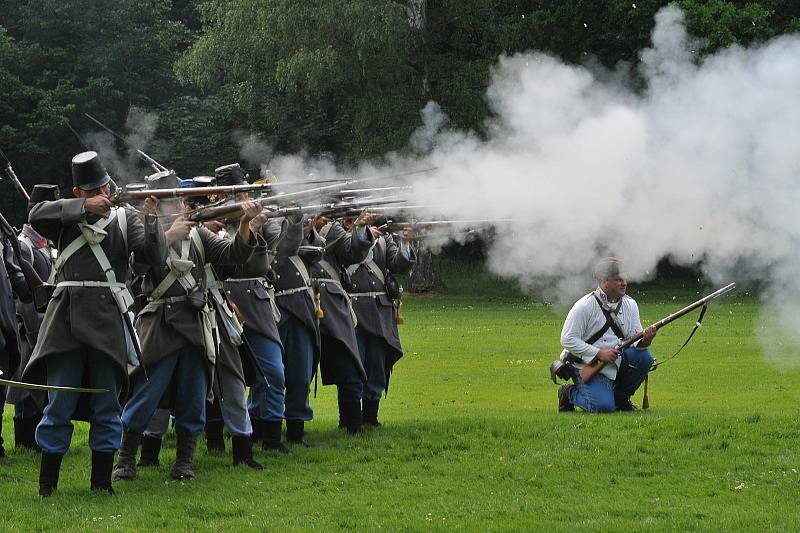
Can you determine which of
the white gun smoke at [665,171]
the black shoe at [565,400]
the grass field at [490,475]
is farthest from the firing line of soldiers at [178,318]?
the white gun smoke at [665,171]

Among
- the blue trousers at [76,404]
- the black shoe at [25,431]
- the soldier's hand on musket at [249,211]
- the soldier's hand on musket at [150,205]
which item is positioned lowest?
the black shoe at [25,431]

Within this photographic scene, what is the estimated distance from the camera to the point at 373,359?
43.0ft

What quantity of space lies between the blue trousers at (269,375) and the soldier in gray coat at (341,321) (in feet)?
3.34

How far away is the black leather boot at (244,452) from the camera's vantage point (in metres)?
10.3

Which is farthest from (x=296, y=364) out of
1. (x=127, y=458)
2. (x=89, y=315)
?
(x=89, y=315)

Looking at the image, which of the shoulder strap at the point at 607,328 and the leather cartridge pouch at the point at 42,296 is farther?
the shoulder strap at the point at 607,328

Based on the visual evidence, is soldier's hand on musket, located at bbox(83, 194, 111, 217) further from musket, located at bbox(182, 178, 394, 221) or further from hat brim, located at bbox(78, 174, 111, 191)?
musket, located at bbox(182, 178, 394, 221)

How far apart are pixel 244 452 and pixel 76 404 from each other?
5.58ft

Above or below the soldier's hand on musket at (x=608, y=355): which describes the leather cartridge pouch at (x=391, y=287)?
above

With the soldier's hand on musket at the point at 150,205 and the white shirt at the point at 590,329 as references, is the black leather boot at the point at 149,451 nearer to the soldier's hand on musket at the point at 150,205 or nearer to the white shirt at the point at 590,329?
the soldier's hand on musket at the point at 150,205

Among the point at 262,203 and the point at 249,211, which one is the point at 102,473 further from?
the point at 262,203

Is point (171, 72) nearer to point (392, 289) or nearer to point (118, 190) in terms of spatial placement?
point (392, 289)

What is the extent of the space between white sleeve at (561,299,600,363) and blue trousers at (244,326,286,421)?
3.50m

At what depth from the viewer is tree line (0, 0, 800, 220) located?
118 ft
